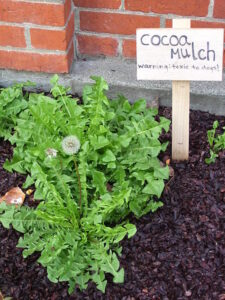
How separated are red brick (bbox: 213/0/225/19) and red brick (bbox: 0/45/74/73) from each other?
68cm

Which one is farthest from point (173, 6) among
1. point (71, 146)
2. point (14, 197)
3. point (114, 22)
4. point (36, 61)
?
point (14, 197)

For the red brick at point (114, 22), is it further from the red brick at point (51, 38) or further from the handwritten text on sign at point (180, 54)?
the handwritten text on sign at point (180, 54)

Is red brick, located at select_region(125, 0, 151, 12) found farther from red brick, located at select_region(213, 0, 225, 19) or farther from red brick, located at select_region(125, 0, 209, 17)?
red brick, located at select_region(213, 0, 225, 19)

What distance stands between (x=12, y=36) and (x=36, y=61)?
155 millimetres

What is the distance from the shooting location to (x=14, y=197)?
6.29 ft

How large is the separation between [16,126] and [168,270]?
33.3 inches

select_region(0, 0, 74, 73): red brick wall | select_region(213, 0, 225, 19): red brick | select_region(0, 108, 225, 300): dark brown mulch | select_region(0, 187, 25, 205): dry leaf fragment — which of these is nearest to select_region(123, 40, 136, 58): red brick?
select_region(0, 0, 74, 73): red brick wall

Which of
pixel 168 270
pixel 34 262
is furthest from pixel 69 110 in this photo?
pixel 168 270

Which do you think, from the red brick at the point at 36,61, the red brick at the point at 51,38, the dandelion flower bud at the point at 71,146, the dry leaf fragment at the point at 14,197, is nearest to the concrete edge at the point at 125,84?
the red brick at the point at 36,61

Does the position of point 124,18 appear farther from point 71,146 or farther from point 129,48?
point 71,146

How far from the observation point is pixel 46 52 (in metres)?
2.24

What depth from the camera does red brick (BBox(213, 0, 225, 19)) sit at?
2094mm

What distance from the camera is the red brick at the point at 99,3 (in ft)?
7.16

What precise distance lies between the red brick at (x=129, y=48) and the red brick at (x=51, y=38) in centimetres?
27
